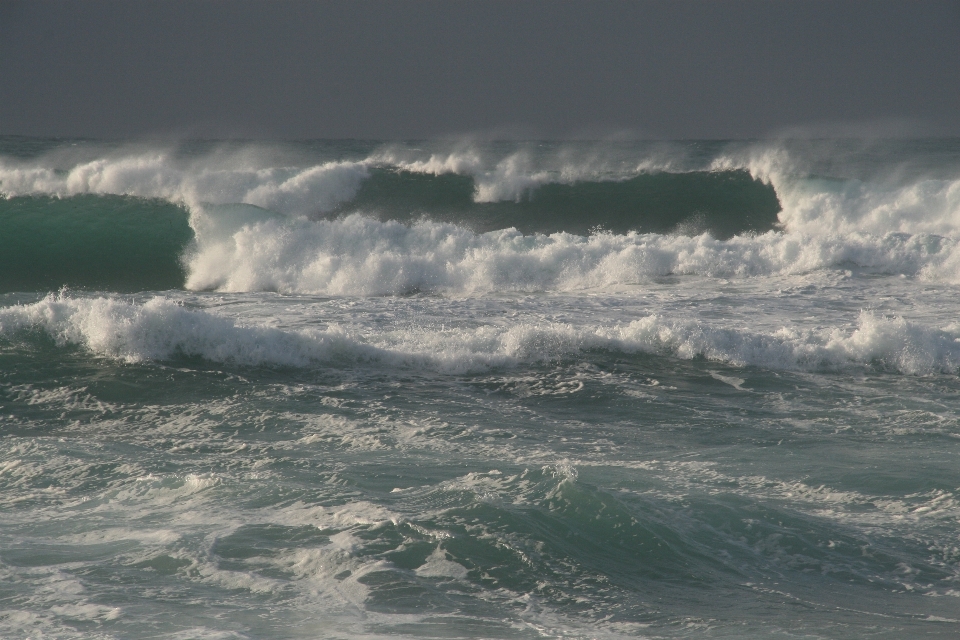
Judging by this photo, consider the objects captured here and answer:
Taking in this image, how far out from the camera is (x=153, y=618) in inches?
157

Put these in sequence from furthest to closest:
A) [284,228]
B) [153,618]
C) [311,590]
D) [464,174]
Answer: [464,174]
[284,228]
[311,590]
[153,618]

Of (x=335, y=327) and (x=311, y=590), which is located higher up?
(x=335, y=327)

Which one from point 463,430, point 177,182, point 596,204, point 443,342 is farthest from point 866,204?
point 463,430

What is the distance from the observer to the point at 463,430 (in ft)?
24.6

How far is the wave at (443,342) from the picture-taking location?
31.5 feet

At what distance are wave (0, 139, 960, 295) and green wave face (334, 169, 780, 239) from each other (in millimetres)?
57

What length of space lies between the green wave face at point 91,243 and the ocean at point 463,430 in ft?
0.25

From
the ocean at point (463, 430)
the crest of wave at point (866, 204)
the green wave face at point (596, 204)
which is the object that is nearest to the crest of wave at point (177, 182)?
the ocean at point (463, 430)

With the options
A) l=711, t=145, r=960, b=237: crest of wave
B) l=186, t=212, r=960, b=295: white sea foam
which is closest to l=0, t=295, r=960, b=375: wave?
l=186, t=212, r=960, b=295: white sea foam

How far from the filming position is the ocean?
4.39m

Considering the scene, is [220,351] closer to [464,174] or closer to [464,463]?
[464,463]

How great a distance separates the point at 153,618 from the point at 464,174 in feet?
68.6

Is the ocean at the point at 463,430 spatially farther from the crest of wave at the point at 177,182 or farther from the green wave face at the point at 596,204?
the green wave face at the point at 596,204

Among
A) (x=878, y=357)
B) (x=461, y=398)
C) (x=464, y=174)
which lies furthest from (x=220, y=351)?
(x=464, y=174)
